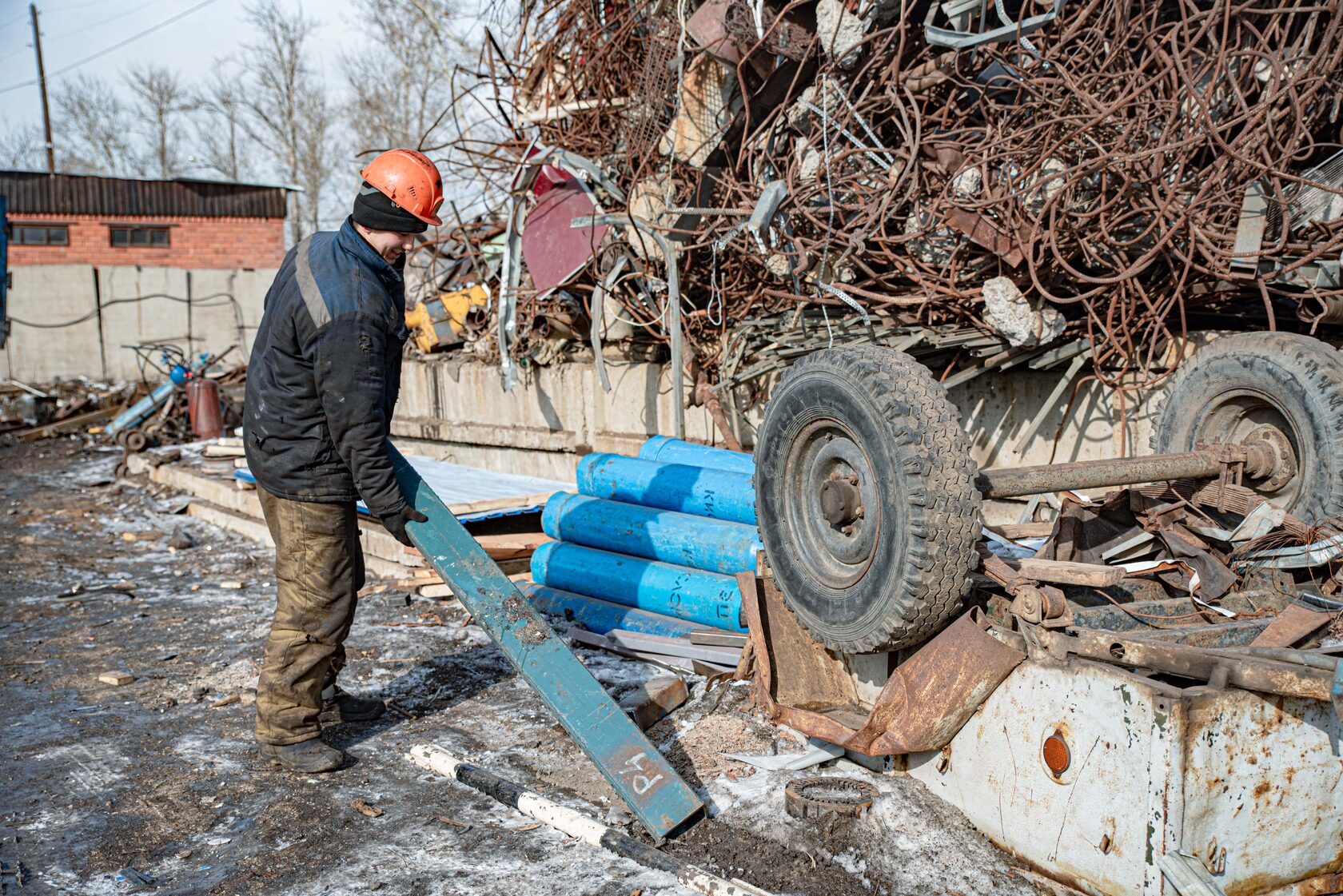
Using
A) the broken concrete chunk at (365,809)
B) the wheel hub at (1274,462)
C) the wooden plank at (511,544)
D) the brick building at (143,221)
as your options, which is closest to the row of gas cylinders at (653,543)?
the wooden plank at (511,544)

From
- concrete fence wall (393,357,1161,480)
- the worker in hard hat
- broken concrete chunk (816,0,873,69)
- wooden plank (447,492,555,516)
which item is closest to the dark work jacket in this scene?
the worker in hard hat

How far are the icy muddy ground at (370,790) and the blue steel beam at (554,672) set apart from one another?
0.14 metres

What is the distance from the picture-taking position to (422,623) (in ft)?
18.6

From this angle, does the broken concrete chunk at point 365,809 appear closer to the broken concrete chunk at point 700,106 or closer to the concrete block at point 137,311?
the broken concrete chunk at point 700,106

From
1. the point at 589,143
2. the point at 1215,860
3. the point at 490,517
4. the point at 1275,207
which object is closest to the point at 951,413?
the point at 1215,860

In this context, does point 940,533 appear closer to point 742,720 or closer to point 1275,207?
point 742,720

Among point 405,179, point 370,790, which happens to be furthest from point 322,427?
point 370,790

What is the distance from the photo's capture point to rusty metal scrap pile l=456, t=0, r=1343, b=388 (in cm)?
493

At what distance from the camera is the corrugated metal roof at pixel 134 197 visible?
75.3ft

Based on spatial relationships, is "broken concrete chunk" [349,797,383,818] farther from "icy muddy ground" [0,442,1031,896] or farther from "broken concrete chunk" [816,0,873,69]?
"broken concrete chunk" [816,0,873,69]

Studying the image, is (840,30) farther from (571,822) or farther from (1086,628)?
(571,822)

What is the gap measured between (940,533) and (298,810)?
2371 mm

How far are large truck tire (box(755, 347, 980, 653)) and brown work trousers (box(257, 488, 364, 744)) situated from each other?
164 centimetres

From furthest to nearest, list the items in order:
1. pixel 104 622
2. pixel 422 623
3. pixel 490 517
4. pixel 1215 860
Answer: pixel 490 517
pixel 104 622
pixel 422 623
pixel 1215 860
